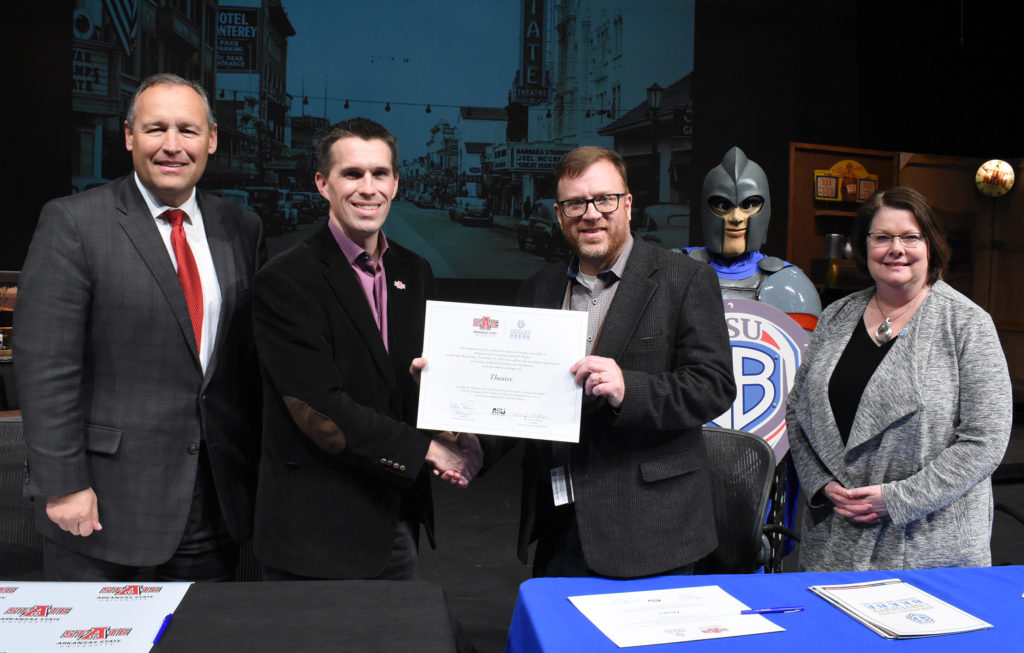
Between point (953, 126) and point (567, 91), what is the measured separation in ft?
13.9

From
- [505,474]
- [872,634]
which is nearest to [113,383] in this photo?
[872,634]

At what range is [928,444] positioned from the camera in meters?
1.75

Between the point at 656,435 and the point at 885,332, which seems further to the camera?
the point at 885,332

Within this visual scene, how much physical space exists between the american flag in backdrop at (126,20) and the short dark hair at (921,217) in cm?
545

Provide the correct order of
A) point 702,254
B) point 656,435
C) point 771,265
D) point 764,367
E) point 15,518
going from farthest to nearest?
point 702,254 < point 771,265 < point 764,367 < point 15,518 < point 656,435

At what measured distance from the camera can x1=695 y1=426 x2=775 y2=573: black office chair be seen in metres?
2.07

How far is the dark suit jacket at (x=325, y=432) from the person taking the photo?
1.61 meters

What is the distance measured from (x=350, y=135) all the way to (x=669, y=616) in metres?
1.23

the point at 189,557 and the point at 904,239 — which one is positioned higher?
the point at 904,239

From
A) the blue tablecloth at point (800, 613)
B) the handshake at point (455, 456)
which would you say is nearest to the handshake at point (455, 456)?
the handshake at point (455, 456)

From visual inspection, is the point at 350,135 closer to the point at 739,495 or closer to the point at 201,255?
the point at 201,255

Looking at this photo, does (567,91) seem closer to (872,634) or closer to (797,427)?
(797,427)
